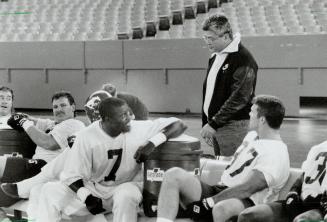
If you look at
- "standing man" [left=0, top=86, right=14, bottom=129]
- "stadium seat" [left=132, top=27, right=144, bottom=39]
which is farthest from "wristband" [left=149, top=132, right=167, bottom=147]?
"stadium seat" [left=132, top=27, right=144, bottom=39]

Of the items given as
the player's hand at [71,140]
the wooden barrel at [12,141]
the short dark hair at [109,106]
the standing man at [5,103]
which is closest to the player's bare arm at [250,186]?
the short dark hair at [109,106]

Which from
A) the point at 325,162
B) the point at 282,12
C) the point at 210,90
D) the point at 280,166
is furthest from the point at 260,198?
the point at 282,12

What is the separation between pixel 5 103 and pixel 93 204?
205cm

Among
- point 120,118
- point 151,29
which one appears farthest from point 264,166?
point 151,29

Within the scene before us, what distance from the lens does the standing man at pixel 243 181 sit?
289 centimetres

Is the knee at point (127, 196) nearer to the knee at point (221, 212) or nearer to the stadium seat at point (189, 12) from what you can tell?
the knee at point (221, 212)

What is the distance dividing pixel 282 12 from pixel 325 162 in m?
8.92

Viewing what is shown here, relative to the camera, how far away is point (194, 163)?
335cm

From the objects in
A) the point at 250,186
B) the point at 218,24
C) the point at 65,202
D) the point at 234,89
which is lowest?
the point at 65,202

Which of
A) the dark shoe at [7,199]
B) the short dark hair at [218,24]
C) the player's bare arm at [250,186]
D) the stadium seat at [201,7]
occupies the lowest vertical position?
the dark shoe at [7,199]

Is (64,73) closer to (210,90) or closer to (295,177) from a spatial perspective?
(210,90)

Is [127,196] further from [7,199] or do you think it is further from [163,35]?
[163,35]

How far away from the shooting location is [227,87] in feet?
12.7

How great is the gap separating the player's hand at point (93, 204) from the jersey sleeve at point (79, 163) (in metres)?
0.18
